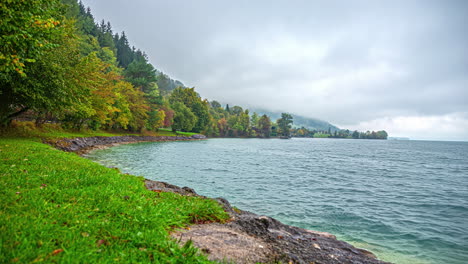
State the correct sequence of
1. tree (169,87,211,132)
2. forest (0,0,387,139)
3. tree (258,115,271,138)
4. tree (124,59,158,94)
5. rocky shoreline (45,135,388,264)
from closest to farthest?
rocky shoreline (45,135,388,264) → forest (0,0,387,139) → tree (124,59,158,94) → tree (169,87,211,132) → tree (258,115,271,138)

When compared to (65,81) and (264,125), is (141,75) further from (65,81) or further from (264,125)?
(264,125)

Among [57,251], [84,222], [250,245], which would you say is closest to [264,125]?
[250,245]

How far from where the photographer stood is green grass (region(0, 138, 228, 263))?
11.2 feet

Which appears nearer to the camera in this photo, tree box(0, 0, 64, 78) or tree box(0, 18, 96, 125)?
tree box(0, 0, 64, 78)

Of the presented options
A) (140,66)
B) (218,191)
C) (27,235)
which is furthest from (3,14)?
(140,66)

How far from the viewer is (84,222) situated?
14.8 feet

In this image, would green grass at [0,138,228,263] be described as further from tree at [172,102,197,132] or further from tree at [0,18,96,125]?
tree at [172,102,197,132]

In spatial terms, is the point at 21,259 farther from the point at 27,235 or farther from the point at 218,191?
the point at 218,191

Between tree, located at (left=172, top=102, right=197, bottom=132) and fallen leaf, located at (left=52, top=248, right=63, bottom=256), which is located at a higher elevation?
tree, located at (left=172, top=102, right=197, bottom=132)

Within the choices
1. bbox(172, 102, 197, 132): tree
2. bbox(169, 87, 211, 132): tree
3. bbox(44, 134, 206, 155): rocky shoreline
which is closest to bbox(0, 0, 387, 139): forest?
bbox(172, 102, 197, 132): tree

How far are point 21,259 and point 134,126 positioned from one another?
65.0 meters

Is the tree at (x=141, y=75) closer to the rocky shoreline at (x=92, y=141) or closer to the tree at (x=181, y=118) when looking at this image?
the rocky shoreline at (x=92, y=141)

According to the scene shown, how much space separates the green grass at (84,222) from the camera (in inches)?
135

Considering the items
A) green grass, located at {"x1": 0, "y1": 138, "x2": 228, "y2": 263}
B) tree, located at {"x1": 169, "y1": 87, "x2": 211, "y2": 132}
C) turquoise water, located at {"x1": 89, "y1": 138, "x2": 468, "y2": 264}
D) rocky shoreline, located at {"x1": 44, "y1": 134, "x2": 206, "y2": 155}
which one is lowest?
turquoise water, located at {"x1": 89, "y1": 138, "x2": 468, "y2": 264}
